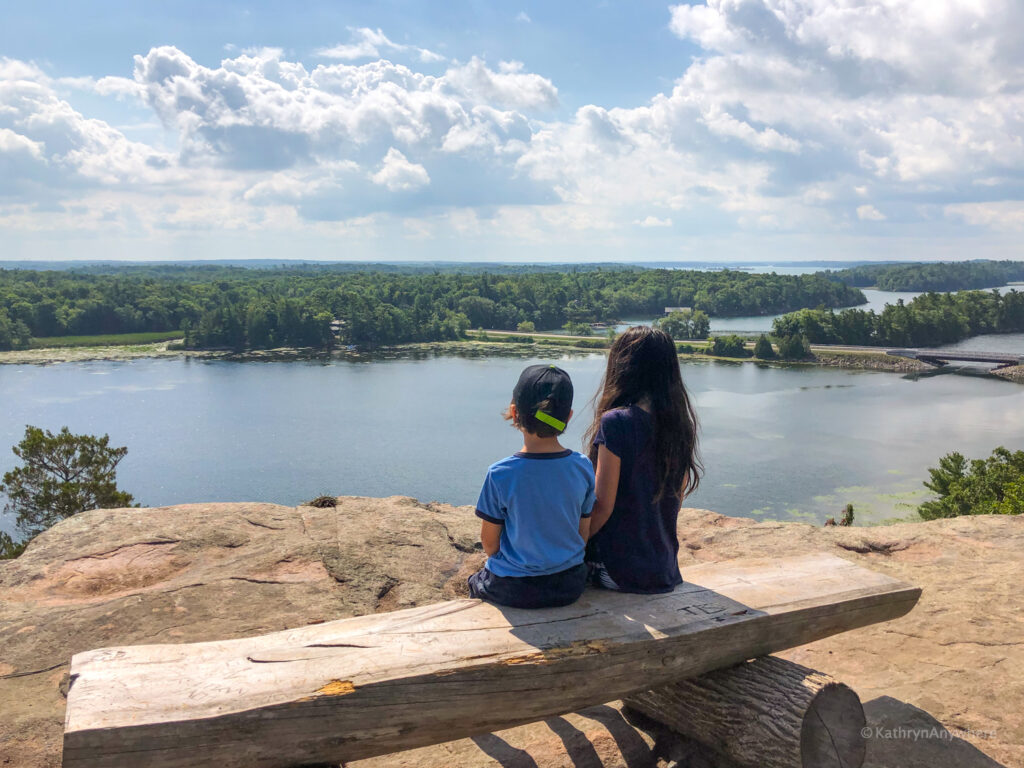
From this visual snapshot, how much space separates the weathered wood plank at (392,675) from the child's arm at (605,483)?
348mm

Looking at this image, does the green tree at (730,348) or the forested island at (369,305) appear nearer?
the green tree at (730,348)

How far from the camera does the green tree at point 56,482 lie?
46.9 feet

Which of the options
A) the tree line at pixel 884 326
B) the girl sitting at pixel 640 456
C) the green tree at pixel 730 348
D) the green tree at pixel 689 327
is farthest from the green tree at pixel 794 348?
the girl sitting at pixel 640 456

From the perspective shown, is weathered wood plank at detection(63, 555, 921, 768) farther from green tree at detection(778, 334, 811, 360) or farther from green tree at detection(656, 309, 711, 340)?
green tree at detection(656, 309, 711, 340)

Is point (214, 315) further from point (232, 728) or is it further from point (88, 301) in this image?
point (232, 728)

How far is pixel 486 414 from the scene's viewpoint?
140 ft

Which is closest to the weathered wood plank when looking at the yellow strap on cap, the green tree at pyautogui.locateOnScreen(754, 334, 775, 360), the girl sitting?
the girl sitting

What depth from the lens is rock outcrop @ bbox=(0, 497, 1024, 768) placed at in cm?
311

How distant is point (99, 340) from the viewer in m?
80.8

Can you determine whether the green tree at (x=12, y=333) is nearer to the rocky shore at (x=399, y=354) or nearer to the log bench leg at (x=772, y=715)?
the rocky shore at (x=399, y=354)

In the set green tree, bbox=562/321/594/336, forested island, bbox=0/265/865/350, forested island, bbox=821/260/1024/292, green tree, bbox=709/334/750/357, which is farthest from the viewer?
forested island, bbox=821/260/1024/292

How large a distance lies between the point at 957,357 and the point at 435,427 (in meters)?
49.4

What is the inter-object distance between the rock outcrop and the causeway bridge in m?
67.2

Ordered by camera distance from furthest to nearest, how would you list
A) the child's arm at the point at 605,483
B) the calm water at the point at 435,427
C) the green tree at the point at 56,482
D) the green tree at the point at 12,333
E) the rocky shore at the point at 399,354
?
the green tree at the point at 12,333, the rocky shore at the point at 399,354, the calm water at the point at 435,427, the green tree at the point at 56,482, the child's arm at the point at 605,483
